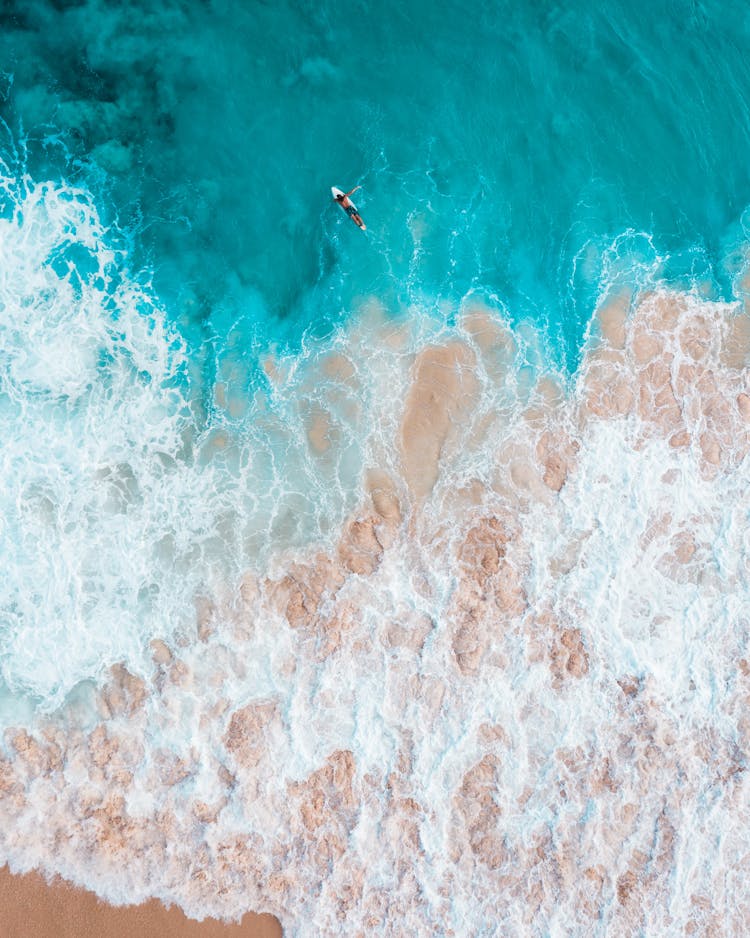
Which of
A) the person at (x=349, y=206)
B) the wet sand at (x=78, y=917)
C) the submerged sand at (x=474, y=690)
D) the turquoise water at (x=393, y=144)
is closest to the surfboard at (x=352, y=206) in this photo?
the person at (x=349, y=206)

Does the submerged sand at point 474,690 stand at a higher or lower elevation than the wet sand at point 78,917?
higher

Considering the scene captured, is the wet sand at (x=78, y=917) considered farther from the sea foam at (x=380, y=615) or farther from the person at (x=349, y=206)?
the person at (x=349, y=206)

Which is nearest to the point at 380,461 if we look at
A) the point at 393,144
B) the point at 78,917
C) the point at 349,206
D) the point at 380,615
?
the point at 380,615

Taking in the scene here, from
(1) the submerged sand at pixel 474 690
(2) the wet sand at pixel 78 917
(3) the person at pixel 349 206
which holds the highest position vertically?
(3) the person at pixel 349 206

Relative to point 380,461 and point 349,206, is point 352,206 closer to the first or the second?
point 349,206

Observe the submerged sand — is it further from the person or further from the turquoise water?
the person

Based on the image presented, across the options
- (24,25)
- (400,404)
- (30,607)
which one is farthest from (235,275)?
(30,607)
